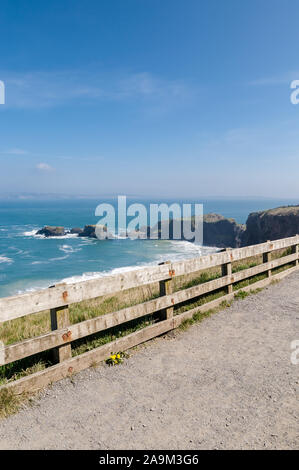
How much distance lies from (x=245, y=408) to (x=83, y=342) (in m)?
2.98

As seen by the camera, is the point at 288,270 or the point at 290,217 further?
the point at 290,217

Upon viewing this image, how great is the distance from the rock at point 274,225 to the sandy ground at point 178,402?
277ft

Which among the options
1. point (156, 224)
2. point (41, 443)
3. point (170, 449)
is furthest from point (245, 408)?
point (156, 224)

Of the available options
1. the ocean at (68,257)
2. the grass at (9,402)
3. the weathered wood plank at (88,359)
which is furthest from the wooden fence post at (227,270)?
the ocean at (68,257)

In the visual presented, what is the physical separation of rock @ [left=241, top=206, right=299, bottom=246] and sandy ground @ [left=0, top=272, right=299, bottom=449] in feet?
277

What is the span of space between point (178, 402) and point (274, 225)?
3862 inches

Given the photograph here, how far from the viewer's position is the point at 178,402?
4.30 metres

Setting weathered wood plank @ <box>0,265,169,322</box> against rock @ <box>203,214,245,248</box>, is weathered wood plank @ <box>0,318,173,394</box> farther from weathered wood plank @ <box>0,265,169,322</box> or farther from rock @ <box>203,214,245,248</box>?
rock @ <box>203,214,245,248</box>

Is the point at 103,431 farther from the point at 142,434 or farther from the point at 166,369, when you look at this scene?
the point at 166,369

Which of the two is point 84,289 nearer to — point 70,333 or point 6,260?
point 70,333

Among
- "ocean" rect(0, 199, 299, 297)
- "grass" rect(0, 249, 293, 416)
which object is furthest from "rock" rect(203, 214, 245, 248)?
"grass" rect(0, 249, 293, 416)

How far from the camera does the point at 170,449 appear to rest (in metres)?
3.44

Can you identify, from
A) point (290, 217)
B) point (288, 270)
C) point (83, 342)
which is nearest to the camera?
point (83, 342)

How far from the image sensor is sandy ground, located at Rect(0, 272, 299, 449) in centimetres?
359
